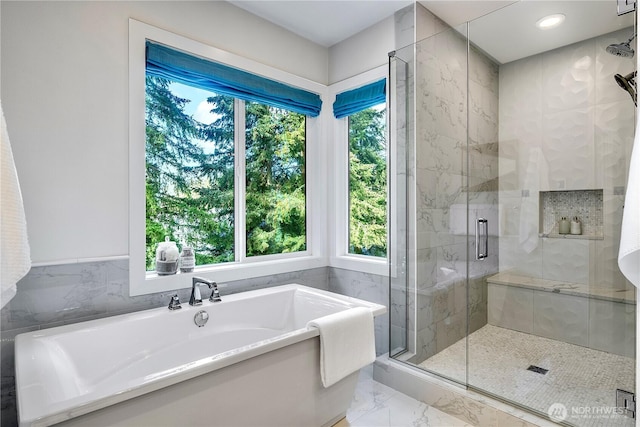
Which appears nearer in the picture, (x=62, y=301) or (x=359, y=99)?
(x=62, y=301)

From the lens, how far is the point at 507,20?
241 centimetres

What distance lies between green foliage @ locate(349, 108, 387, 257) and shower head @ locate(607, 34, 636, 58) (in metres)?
1.50

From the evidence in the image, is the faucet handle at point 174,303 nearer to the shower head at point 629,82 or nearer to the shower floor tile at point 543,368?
the shower floor tile at point 543,368

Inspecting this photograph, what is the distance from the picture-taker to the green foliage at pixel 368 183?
115 inches

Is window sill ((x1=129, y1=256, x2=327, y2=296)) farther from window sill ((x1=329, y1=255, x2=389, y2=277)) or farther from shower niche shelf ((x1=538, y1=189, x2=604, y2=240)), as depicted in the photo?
shower niche shelf ((x1=538, y1=189, x2=604, y2=240))

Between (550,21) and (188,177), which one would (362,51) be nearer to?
(550,21)

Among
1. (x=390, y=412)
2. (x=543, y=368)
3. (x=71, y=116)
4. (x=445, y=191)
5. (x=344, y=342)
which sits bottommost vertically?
(x=390, y=412)

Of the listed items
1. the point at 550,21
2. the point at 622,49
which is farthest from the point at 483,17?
the point at 622,49


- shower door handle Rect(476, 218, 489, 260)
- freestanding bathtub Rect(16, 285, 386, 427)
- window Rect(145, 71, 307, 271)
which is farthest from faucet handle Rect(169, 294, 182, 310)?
shower door handle Rect(476, 218, 489, 260)

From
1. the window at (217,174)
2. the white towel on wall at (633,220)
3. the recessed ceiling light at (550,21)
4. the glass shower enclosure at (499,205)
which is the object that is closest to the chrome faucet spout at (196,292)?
the window at (217,174)

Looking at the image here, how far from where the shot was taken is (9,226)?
3.71ft

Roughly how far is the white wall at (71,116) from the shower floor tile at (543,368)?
2.34 metres

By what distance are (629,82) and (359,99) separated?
1717mm

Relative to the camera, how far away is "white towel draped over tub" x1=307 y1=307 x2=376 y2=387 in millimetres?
1773
